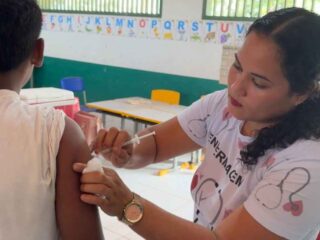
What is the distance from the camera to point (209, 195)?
122cm

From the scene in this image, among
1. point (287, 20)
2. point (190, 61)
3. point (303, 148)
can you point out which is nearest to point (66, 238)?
point (303, 148)

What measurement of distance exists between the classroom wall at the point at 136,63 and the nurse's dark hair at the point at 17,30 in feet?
12.7

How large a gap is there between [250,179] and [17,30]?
28.2 inches

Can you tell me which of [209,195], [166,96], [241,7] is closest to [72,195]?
[209,195]

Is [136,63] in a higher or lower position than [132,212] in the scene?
lower

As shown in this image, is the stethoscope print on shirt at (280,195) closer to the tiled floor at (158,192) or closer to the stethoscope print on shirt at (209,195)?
the stethoscope print on shirt at (209,195)

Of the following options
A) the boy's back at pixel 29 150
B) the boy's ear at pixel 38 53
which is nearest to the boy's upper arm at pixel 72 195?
the boy's back at pixel 29 150

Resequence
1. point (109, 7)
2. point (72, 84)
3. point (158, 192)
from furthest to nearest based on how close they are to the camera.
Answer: point (109, 7)
point (72, 84)
point (158, 192)

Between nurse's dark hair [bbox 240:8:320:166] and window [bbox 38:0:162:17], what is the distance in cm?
421

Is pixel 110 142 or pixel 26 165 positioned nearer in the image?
pixel 26 165

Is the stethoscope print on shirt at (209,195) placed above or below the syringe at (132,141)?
below

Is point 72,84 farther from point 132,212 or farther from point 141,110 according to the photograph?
point 132,212

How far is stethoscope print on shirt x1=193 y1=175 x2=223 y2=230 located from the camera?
1176 millimetres

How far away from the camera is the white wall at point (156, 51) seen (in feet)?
15.5
